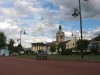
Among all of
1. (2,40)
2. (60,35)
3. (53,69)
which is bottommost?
(53,69)

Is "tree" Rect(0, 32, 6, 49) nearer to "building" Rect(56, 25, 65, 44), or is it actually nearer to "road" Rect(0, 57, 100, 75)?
"building" Rect(56, 25, 65, 44)

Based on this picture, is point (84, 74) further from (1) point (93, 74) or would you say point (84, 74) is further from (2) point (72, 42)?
(2) point (72, 42)

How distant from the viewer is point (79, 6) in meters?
39.2

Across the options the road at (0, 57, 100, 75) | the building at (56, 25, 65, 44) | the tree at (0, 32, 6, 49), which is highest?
the building at (56, 25, 65, 44)

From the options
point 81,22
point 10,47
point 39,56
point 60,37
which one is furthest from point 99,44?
point 81,22

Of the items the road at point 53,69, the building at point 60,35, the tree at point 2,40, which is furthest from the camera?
the building at point 60,35

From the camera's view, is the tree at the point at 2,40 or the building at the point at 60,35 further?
the building at the point at 60,35

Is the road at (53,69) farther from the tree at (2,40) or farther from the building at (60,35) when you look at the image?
the building at (60,35)

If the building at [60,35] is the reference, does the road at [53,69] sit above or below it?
below

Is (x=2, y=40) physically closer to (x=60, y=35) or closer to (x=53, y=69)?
(x=60, y=35)

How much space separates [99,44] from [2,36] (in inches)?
1990

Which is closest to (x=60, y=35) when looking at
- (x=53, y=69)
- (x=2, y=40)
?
(x=2, y=40)

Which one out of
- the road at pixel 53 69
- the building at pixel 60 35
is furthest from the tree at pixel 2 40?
the road at pixel 53 69

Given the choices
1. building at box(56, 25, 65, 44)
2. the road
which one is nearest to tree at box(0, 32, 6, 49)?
building at box(56, 25, 65, 44)
